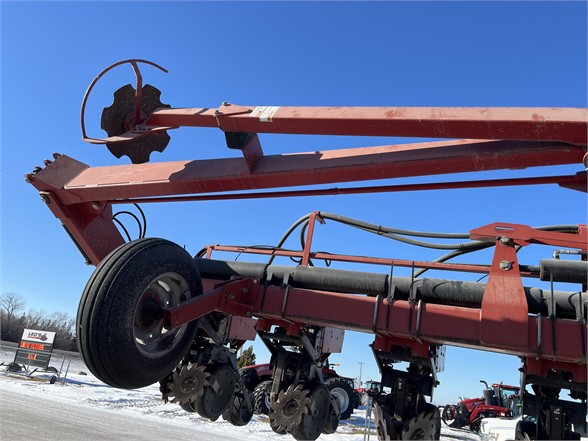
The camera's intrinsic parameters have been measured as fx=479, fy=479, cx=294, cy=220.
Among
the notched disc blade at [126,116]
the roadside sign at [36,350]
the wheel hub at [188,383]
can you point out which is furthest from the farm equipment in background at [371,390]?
the roadside sign at [36,350]

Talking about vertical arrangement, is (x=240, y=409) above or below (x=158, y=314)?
below

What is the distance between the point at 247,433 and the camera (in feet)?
33.0

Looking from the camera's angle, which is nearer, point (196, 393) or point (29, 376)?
point (196, 393)

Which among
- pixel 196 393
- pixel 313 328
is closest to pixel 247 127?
pixel 313 328

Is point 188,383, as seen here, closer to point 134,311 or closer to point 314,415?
point 314,415

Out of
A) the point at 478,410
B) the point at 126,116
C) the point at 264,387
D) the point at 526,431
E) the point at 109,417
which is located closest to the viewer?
the point at 126,116

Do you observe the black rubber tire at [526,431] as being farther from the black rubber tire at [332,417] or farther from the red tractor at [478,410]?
the red tractor at [478,410]

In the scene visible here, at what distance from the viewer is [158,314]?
3.88 metres

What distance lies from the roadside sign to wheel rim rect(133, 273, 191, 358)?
15041mm

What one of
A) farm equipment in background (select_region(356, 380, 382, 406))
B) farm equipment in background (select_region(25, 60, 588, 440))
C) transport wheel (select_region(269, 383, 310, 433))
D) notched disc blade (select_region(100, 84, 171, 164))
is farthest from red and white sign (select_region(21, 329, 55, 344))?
notched disc blade (select_region(100, 84, 171, 164))

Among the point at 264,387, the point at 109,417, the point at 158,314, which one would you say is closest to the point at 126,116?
the point at 158,314

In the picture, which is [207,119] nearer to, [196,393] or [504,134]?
[504,134]

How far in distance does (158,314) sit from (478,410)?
1611cm

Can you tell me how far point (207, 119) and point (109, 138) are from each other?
33.3 inches
